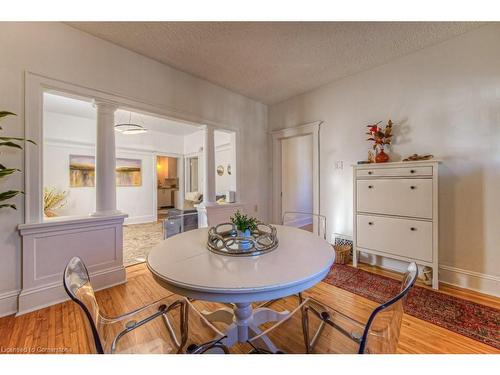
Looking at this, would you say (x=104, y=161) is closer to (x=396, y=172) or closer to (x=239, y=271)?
(x=239, y=271)

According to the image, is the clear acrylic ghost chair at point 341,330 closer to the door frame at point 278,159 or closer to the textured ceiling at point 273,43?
the textured ceiling at point 273,43

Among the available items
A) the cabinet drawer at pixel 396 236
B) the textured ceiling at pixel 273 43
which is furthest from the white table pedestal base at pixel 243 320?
the textured ceiling at pixel 273 43

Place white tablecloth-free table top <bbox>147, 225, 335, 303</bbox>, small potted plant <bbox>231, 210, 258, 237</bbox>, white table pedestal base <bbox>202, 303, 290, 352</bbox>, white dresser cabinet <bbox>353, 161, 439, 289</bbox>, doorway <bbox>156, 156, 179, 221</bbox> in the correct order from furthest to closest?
doorway <bbox>156, 156, 179, 221</bbox> < white dresser cabinet <bbox>353, 161, 439, 289</bbox> < small potted plant <bbox>231, 210, 258, 237</bbox> < white table pedestal base <bbox>202, 303, 290, 352</bbox> < white tablecloth-free table top <bbox>147, 225, 335, 303</bbox>

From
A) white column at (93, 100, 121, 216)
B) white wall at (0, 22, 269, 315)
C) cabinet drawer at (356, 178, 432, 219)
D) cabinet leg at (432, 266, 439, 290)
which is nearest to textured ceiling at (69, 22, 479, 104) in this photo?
white wall at (0, 22, 269, 315)

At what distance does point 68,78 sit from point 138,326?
90.8 inches

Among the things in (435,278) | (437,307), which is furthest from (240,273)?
(435,278)

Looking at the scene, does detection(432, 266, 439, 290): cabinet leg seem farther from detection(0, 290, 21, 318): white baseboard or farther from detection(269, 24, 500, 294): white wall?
detection(0, 290, 21, 318): white baseboard

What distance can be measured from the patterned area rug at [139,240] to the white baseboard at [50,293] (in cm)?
56

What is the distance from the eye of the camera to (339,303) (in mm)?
1938

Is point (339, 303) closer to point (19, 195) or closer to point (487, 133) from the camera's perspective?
point (487, 133)

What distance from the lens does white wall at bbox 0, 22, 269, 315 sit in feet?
5.83

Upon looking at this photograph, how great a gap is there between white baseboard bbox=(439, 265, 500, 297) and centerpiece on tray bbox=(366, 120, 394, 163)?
1.35m

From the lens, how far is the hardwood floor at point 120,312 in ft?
4.64
